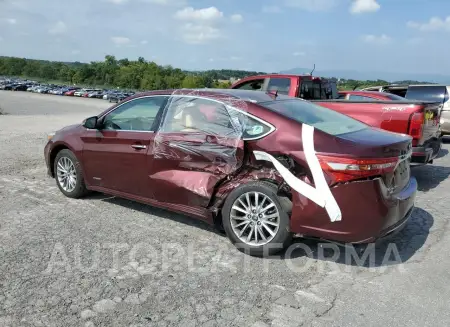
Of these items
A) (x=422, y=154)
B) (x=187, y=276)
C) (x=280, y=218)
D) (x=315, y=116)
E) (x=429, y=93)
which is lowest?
(x=187, y=276)

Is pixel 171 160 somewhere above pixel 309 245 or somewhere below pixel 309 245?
above

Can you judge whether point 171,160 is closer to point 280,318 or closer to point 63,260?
point 63,260

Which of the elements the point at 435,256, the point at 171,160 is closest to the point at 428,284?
the point at 435,256

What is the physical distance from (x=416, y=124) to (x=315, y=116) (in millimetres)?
2848

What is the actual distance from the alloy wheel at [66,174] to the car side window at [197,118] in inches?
71.3

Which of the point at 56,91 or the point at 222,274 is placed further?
the point at 56,91

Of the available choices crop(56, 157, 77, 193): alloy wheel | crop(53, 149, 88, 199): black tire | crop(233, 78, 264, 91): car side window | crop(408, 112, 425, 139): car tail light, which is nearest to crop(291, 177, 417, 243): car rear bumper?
crop(408, 112, 425, 139): car tail light

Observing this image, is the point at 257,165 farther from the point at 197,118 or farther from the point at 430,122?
the point at 430,122

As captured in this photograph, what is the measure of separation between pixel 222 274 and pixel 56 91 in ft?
304

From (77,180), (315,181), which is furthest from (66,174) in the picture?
(315,181)

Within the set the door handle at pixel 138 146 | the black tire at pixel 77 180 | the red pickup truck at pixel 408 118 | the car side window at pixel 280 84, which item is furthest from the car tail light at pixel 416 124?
the black tire at pixel 77 180

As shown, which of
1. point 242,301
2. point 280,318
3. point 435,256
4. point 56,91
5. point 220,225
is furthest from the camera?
point 56,91

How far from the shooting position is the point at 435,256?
421 centimetres

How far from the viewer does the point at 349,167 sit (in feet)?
11.8
